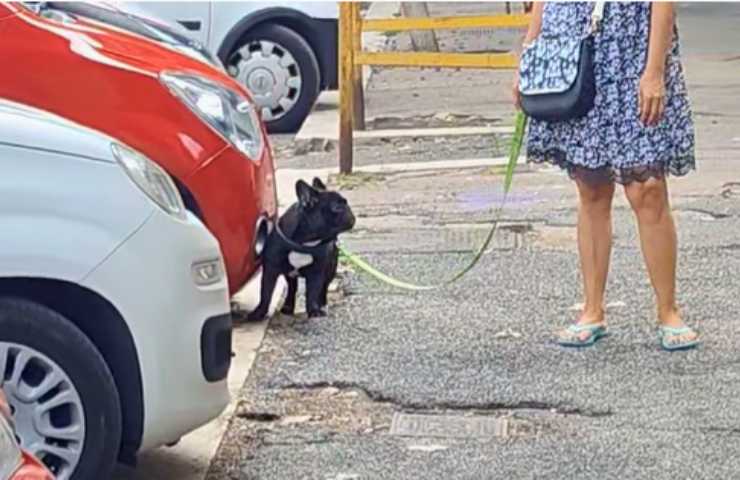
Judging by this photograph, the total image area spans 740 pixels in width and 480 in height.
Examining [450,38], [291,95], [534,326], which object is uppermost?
[534,326]

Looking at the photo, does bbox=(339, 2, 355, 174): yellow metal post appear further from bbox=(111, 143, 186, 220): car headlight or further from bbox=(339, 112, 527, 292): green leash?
bbox=(111, 143, 186, 220): car headlight

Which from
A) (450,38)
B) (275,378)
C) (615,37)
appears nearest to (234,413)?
(275,378)

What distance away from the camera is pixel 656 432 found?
5227 mm

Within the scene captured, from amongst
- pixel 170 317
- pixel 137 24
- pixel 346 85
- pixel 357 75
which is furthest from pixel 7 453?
pixel 357 75

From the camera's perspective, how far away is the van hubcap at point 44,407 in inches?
166

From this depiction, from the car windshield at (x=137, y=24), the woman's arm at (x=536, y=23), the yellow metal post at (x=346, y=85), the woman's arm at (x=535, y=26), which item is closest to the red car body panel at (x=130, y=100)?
the car windshield at (x=137, y=24)

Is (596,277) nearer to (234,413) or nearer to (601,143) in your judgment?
(601,143)

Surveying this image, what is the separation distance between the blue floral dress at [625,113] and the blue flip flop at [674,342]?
58 cm

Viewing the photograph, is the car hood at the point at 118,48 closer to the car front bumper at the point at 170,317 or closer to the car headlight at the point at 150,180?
the car headlight at the point at 150,180

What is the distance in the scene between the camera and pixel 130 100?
19.2 feet

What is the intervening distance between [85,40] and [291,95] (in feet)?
19.4

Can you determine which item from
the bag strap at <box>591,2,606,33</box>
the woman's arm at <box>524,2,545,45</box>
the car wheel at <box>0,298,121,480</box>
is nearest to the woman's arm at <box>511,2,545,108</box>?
the woman's arm at <box>524,2,545,45</box>

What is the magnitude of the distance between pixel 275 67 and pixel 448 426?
6.78 m

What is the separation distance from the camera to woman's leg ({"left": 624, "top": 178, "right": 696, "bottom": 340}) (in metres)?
6.05
